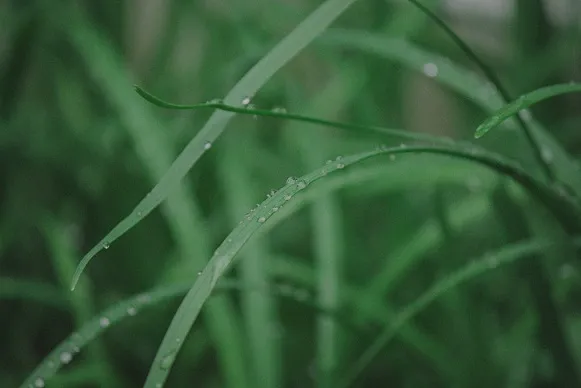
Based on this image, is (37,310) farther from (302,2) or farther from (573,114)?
(573,114)

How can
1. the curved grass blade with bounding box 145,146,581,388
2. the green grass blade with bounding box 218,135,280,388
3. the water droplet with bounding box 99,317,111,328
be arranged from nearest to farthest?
the curved grass blade with bounding box 145,146,581,388 < the water droplet with bounding box 99,317,111,328 < the green grass blade with bounding box 218,135,280,388

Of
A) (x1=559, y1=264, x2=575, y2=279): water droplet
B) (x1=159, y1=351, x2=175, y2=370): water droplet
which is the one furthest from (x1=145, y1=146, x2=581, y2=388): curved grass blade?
(x1=559, y1=264, x2=575, y2=279): water droplet

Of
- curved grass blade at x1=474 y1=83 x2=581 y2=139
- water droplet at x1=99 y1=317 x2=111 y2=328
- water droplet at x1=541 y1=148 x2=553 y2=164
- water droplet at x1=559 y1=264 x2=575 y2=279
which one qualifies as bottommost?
water droplet at x1=99 y1=317 x2=111 y2=328

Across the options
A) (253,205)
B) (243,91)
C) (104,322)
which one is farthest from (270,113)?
(253,205)

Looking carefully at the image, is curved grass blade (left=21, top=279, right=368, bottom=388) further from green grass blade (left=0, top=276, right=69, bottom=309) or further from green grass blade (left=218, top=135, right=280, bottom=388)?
green grass blade (left=0, top=276, right=69, bottom=309)

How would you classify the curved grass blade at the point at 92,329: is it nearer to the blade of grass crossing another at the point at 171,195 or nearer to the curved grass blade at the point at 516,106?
the blade of grass crossing another at the point at 171,195

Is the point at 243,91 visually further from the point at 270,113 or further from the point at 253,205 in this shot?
the point at 253,205

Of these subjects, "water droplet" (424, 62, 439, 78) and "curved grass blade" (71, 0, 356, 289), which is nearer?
"curved grass blade" (71, 0, 356, 289)
